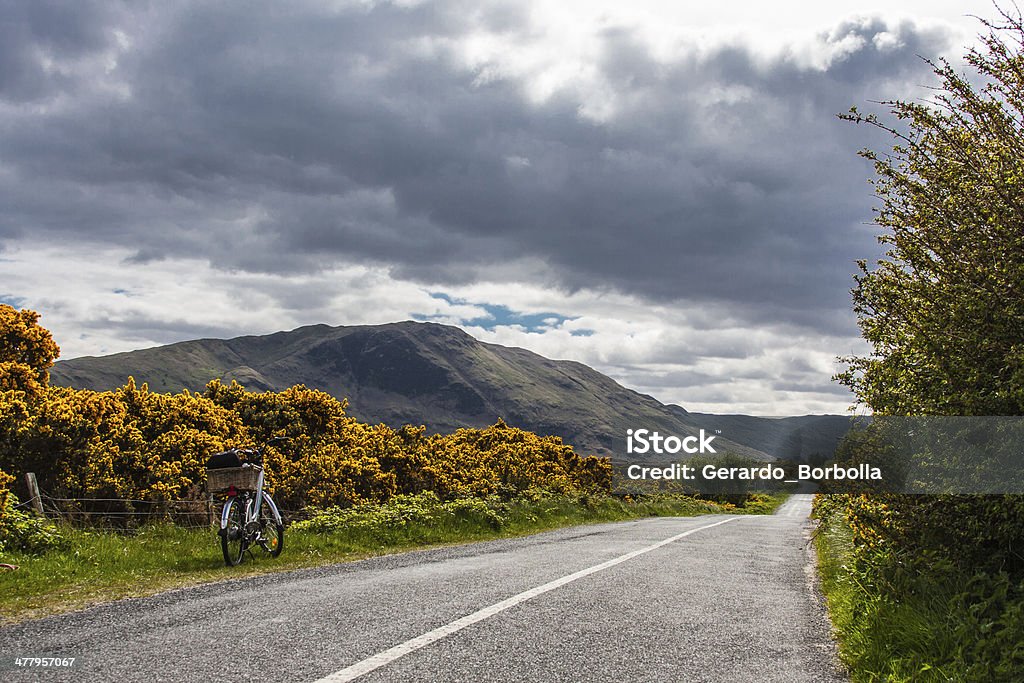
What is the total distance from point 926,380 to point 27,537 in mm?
11015

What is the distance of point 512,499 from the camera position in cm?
2458

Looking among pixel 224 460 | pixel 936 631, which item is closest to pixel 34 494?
pixel 224 460

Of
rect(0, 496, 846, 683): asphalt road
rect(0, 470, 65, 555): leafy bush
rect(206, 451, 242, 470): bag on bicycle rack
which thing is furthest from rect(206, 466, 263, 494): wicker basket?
rect(0, 470, 65, 555): leafy bush

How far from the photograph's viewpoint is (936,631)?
5762 millimetres

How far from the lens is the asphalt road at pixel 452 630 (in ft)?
17.6

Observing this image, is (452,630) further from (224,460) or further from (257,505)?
(224,460)

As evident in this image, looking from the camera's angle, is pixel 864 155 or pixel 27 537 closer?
pixel 864 155

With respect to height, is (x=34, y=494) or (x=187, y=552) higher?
(x=34, y=494)

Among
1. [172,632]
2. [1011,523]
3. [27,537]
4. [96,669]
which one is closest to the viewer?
[96,669]

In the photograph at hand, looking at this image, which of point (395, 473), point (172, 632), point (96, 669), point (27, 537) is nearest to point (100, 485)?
point (27, 537)

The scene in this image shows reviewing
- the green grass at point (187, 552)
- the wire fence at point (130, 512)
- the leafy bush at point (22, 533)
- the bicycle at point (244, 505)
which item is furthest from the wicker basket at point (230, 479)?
the wire fence at point (130, 512)

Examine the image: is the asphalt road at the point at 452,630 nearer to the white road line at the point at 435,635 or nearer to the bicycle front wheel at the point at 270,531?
the white road line at the point at 435,635

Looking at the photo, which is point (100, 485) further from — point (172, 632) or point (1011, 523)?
point (1011, 523)

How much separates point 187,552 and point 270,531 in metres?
1.21
